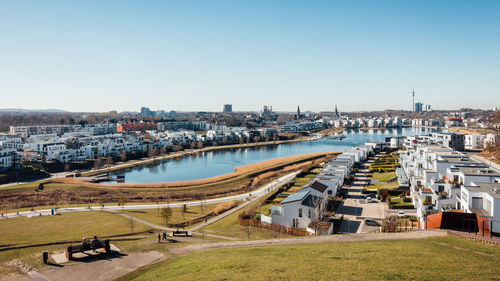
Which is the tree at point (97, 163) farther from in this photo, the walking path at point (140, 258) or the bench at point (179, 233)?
the walking path at point (140, 258)

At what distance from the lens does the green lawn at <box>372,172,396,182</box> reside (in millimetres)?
25247

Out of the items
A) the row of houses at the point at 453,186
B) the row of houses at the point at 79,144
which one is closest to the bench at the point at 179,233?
the row of houses at the point at 453,186

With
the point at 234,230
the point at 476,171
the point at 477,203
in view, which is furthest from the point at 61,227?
the point at 476,171

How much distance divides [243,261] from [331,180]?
13.4 meters

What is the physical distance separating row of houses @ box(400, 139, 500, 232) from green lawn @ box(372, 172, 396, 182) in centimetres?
196

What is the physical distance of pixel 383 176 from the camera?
2614cm

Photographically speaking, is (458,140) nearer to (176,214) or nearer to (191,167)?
(191,167)

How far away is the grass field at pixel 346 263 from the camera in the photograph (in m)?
6.92

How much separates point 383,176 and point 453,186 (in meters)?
11.4

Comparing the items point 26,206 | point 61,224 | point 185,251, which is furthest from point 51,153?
point 185,251

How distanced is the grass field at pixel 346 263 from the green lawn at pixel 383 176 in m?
16.3

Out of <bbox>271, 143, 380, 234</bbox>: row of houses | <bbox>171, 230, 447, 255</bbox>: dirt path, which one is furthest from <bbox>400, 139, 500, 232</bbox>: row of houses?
<bbox>271, 143, 380, 234</bbox>: row of houses

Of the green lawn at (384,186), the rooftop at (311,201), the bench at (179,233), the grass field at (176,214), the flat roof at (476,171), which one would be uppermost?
the flat roof at (476,171)

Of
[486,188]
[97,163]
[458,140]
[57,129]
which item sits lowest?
[97,163]
